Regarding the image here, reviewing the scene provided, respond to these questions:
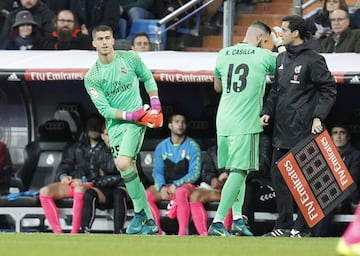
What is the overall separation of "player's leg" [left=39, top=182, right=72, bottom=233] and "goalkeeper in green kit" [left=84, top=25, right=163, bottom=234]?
2.07 m

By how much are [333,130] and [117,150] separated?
2.76m

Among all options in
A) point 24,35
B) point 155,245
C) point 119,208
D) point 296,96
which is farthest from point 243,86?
point 24,35

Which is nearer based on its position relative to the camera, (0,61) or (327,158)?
(327,158)

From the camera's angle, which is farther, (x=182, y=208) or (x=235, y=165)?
(x=182, y=208)

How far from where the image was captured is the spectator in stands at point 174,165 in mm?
14359

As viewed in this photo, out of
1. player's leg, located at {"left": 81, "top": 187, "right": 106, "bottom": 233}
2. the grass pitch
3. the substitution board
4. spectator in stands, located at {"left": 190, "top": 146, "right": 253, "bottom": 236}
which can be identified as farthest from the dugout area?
the grass pitch

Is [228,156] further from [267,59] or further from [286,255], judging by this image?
[286,255]

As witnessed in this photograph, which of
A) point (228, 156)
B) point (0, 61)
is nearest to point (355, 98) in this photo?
point (228, 156)

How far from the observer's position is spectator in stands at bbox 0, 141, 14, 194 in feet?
50.6

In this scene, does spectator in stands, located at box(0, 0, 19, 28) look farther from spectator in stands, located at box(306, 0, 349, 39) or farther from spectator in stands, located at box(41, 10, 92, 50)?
spectator in stands, located at box(306, 0, 349, 39)

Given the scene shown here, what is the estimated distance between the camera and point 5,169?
15.5 metres

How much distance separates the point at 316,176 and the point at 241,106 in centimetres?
115

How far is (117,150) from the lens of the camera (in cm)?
1259

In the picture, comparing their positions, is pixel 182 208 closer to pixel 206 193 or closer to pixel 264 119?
pixel 206 193
